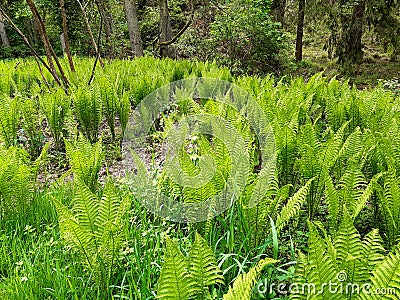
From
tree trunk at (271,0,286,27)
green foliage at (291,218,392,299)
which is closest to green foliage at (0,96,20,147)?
green foliage at (291,218,392,299)

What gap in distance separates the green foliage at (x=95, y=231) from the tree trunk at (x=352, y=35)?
8339 mm

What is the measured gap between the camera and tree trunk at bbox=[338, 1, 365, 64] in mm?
8375

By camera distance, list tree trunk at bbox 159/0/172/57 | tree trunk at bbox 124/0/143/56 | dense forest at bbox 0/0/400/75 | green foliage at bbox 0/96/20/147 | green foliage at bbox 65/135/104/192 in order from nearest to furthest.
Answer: green foliage at bbox 65/135/104/192
green foliage at bbox 0/96/20/147
dense forest at bbox 0/0/400/75
tree trunk at bbox 124/0/143/56
tree trunk at bbox 159/0/172/57

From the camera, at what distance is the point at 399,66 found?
29.6 feet

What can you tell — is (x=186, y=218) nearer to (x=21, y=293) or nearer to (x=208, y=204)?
(x=208, y=204)

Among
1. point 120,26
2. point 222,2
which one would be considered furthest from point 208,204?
point 120,26

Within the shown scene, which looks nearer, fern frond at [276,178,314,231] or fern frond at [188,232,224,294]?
fern frond at [188,232,224,294]

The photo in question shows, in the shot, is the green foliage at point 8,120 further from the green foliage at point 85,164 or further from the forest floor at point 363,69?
the forest floor at point 363,69

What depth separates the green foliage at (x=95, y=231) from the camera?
1556 mm

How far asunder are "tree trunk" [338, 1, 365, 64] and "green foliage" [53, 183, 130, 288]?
8.34 m

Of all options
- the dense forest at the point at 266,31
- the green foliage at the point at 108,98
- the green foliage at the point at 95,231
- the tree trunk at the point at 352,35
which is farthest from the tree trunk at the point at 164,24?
the green foliage at the point at 95,231

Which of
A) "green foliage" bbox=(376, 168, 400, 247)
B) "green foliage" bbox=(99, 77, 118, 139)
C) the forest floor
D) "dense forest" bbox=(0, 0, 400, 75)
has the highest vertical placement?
"dense forest" bbox=(0, 0, 400, 75)

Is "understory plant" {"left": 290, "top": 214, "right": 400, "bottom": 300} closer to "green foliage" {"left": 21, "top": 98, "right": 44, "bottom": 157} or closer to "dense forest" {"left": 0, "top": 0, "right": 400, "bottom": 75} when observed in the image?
"green foliage" {"left": 21, "top": 98, "right": 44, "bottom": 157}

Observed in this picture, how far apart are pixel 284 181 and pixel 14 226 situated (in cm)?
162
